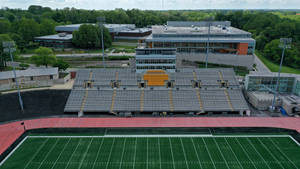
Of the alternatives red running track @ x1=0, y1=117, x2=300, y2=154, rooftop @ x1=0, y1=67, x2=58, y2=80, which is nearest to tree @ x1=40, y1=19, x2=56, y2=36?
rooftop @ x1=0, y1=67, x2=58, y2=80

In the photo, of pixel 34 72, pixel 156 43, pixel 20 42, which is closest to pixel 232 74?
pixel 156 43

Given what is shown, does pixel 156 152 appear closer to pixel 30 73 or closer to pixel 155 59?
pixel 155 59

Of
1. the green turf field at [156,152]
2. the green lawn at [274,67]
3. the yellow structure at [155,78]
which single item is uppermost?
the yellow structure at [155,78]

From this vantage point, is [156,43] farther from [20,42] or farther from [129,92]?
[20,42]

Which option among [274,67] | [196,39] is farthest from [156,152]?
[274,67]

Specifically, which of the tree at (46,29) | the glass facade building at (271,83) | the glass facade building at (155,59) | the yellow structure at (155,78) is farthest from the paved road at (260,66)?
the tree at (46,29)

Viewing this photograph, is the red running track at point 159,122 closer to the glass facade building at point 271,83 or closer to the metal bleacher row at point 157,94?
the metal bleacher row at point 157,94

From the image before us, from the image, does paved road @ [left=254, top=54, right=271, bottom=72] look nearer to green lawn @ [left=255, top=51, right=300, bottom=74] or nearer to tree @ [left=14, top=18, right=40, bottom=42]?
green lawn @ [left=255, top=51, right=300, bottom=74]

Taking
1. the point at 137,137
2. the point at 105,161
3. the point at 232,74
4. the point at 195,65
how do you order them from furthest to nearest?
1. the point at 195,65
2. the point at 232,74
3. the point at 137,137
4. the point at 105,161
